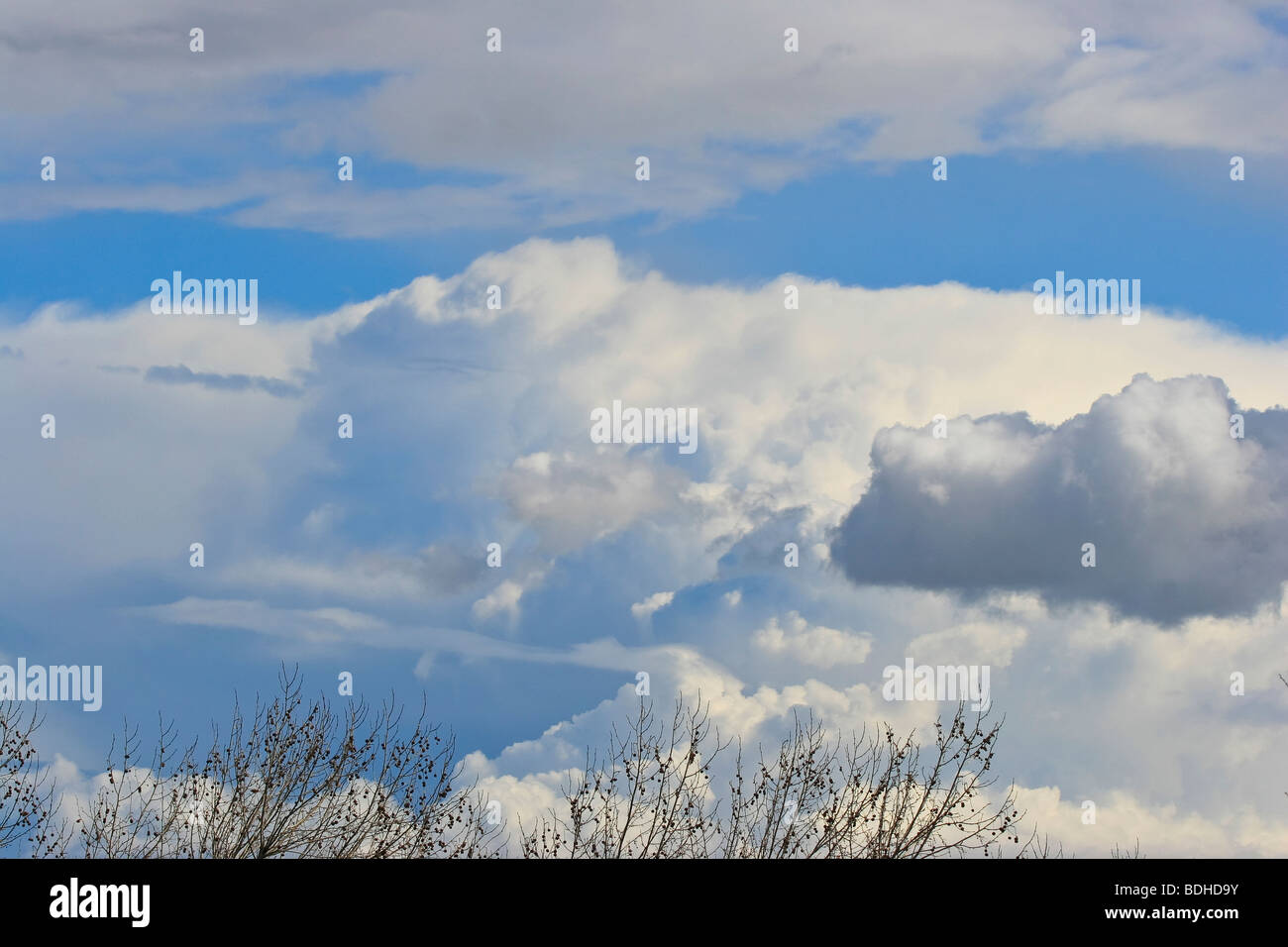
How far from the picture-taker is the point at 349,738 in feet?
53.7

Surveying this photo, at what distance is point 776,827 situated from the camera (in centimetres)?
1609
